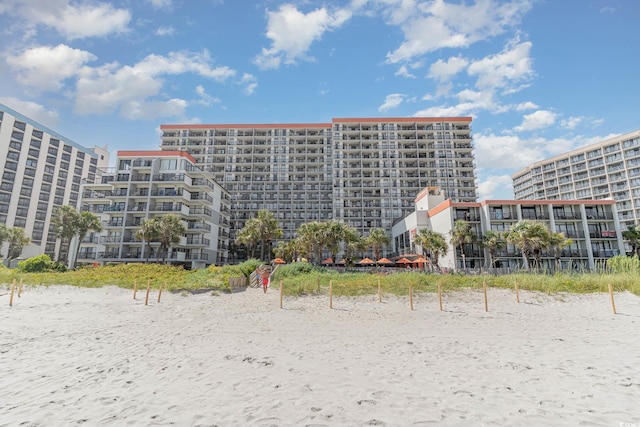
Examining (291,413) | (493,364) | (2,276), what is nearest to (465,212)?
(493,364)

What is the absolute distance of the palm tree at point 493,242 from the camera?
4475 centimetres

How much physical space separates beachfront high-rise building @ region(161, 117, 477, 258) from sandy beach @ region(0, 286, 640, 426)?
6310cm

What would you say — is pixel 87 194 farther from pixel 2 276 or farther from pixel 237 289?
pixel 237 289

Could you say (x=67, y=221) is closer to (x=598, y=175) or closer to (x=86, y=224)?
(x=86, y=224)

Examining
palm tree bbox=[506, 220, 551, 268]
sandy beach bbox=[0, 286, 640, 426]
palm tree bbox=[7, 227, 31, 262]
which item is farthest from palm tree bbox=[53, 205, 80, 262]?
palm tree bbox=[506, 220, 551, 268]

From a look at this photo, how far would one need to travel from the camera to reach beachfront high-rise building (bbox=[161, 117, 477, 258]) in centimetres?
7994

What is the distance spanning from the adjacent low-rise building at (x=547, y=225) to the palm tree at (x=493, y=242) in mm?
1196

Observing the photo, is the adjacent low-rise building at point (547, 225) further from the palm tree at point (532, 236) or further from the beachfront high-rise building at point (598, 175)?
the beachfront high-rise building at point (598, 175)

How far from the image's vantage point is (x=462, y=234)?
44.8m

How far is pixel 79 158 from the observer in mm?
85188

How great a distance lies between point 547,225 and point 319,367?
53504mm

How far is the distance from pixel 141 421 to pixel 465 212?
52.0 meters

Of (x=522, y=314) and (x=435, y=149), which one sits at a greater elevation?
(x=435, y=149)

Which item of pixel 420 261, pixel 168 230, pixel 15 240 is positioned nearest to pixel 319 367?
pixel 420 261
